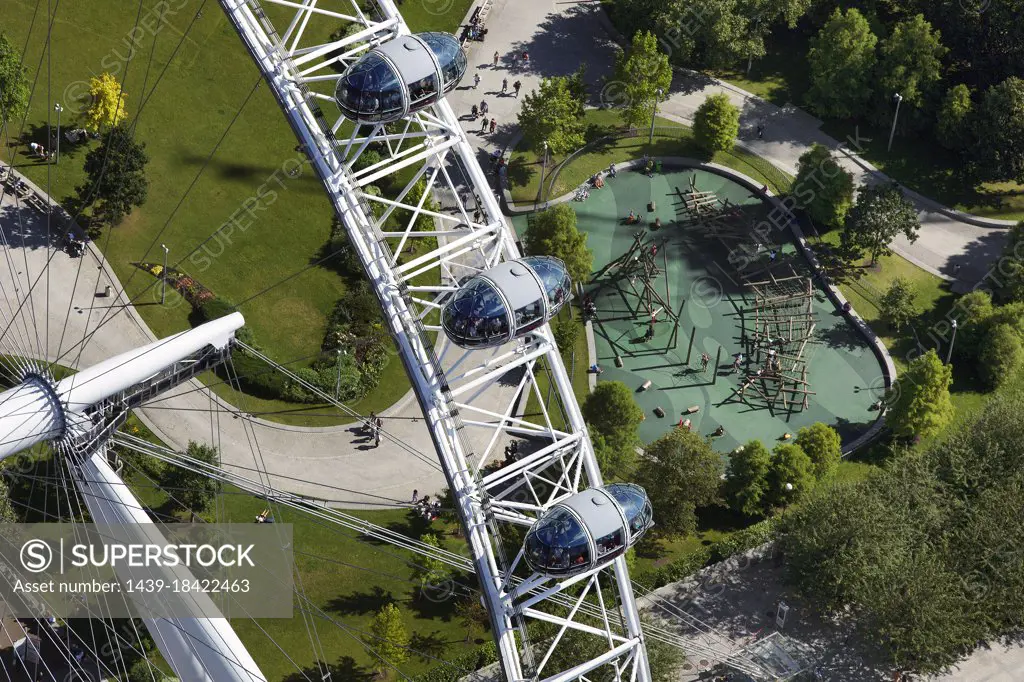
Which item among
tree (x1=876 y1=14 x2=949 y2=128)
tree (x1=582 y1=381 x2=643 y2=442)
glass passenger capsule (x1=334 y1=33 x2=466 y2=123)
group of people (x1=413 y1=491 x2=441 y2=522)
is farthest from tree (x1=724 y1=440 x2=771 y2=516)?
glass passenger capsule (x1=334 y1=33 x2=466 y2=123)

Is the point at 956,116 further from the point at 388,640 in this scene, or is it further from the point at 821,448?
the point at 388,640

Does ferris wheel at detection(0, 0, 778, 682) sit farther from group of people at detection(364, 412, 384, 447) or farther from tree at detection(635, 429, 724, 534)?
group of people at detection(364, 412, 384, 447)

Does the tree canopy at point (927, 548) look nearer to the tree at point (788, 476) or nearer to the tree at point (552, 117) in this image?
the tree at point (788, 476)

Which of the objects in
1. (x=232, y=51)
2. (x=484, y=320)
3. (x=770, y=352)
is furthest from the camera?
(x=232, y=51)

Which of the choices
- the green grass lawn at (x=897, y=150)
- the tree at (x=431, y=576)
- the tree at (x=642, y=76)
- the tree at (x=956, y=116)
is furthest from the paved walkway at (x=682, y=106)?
the tree at (x=431, y=576)

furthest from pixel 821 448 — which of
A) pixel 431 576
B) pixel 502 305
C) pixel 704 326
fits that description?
pixel 502 305

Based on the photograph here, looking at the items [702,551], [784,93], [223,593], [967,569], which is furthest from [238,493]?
[784,93]

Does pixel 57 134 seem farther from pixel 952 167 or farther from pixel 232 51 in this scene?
pixel 952 167
